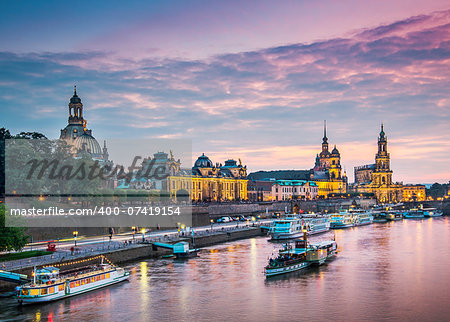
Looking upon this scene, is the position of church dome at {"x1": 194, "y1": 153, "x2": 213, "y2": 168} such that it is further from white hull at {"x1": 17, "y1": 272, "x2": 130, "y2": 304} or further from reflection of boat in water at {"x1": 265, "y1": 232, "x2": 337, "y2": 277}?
white hull at {"x1": 17, "y1": 272, "x2": 130, "y2": 304}

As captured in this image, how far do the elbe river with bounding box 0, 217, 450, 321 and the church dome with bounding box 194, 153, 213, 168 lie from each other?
123 meters

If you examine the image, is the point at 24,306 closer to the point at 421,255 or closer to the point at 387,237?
the point at 421,255

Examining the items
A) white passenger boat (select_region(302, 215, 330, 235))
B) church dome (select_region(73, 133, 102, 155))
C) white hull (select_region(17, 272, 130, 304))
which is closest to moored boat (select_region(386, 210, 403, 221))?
white passenger boat (select_region(302, 215, 330, 235))

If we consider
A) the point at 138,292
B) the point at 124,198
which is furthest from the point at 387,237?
the point at 138,292

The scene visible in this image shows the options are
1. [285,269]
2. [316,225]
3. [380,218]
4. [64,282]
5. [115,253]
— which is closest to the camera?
[64,282]

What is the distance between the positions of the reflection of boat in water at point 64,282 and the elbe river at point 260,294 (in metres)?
0.70

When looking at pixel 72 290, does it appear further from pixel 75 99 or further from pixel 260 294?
pixel 75 99

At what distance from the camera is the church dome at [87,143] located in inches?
6850

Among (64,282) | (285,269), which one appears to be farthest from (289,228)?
(64,282)

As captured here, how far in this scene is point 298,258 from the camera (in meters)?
60.5

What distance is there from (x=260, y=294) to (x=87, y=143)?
139 metres

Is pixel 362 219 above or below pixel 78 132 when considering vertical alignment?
below

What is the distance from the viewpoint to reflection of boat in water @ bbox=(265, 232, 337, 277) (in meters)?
56.5

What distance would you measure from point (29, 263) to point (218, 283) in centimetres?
1779
